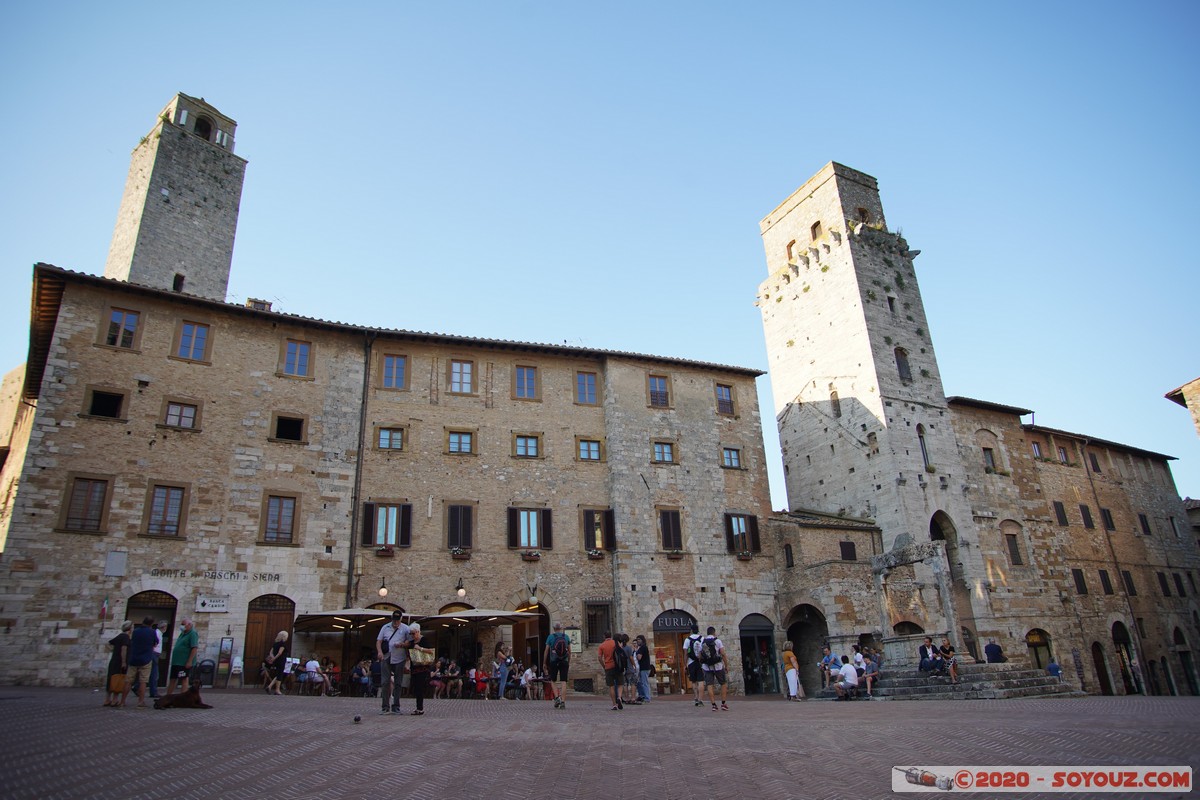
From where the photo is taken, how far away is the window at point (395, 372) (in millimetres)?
26848

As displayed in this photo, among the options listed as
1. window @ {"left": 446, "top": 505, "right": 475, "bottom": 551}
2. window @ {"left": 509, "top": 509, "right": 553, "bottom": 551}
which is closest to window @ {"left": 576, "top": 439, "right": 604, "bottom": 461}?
window @ {"left": 509, "top": 509, "right": 553, "bottom": 551}

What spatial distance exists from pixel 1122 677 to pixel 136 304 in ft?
147

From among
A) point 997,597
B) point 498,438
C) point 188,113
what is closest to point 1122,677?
point 997,597

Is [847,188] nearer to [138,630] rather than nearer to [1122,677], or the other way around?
[1122,677]

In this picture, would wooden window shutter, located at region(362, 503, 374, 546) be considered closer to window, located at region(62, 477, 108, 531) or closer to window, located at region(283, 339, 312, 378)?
window, located at region(283, 339, 312, 378)

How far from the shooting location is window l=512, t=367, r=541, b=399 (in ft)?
93.5

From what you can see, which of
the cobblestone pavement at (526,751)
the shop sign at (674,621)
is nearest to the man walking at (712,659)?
the cobblestone pavement at (526,751)

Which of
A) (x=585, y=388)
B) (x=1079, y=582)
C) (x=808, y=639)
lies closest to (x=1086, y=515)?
(x=1079, y=582)

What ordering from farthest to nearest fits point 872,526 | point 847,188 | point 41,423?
point 847,188 → point 872,526 → point 41,423

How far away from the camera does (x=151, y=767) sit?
25.5 feet

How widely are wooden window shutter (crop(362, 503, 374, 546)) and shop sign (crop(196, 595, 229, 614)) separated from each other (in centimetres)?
430

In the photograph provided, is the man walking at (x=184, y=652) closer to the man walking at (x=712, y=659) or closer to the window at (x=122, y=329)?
the man walking at (x=712, y=659)

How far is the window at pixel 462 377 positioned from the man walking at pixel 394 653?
48.7ft

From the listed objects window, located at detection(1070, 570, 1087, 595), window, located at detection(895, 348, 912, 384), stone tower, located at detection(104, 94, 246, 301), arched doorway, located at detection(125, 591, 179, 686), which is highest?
stone tower, located at detection(104, 94, 246, 301)
